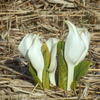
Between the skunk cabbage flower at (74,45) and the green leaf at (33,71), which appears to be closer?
the skunk cabbage flower at (74,45)

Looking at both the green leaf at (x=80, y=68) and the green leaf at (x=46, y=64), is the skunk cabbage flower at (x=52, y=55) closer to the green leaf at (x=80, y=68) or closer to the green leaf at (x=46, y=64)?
the green leaf at (x=46, y=64)

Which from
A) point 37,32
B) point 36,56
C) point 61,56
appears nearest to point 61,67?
point 61,56

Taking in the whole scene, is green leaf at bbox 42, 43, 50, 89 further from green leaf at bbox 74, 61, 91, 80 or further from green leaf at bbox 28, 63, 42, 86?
green leaf at bbox 74, 61, 91, 80

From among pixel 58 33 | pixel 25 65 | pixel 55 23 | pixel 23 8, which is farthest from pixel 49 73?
pixel 23 8

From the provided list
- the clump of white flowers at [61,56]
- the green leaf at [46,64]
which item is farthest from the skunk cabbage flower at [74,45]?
the green leaf at [46,64]

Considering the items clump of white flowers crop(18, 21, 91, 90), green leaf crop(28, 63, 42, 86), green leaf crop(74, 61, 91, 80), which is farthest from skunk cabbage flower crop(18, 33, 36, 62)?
green leaf crop(74, 61, 91, 80)

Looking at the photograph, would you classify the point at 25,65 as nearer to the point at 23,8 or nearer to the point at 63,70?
the point at 63,70

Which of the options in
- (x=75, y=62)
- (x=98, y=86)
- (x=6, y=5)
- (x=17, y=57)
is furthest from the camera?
(x=6, y=5)
